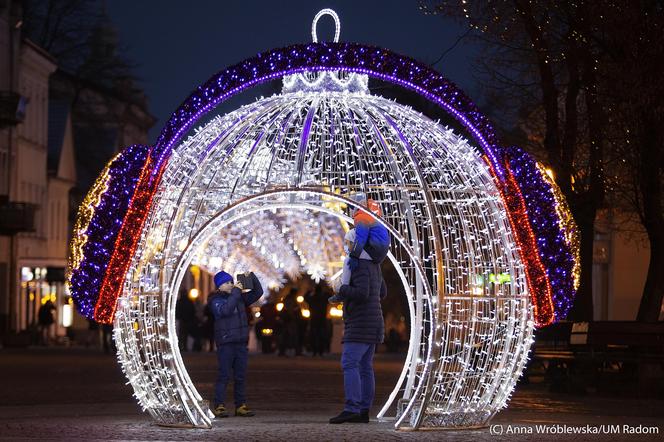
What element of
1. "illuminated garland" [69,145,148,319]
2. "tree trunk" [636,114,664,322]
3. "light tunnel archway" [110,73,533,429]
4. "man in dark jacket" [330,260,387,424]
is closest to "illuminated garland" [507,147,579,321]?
"light tunnel archway" [110,73,533,429]

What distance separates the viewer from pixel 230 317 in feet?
58.3

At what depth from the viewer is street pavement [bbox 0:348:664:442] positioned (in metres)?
15.1

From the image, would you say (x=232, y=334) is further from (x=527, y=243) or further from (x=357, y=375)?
(x=527, y=243)

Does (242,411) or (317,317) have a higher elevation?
(317,317)

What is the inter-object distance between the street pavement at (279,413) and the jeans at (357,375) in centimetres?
24

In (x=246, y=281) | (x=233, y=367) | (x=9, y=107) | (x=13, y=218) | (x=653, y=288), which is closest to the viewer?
(x=233, y=367)

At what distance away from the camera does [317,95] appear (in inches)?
634

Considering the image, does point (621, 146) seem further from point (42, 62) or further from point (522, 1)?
point (42, 62)

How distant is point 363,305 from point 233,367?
2.43 m

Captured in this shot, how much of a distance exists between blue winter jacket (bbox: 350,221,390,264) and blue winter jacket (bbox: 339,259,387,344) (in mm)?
128

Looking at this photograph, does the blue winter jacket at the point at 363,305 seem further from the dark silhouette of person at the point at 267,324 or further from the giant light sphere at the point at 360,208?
the dark silhouette of person at the point at 267,324

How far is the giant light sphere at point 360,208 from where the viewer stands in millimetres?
15602

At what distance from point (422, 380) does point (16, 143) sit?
50.8 m

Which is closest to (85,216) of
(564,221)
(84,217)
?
(84,217)
